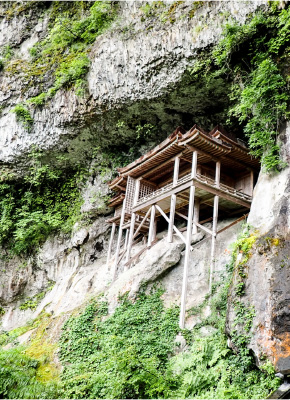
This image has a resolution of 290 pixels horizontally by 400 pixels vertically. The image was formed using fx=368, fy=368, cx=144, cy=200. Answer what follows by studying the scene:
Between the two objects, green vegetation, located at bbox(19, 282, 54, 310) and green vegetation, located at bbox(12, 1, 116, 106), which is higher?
green vegetation, located at bbox(12, 1, 116, 106)

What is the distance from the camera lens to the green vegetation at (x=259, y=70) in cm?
1289

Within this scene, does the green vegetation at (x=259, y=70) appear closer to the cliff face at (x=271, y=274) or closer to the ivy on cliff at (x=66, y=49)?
the cliff face at (x=271, y=274)

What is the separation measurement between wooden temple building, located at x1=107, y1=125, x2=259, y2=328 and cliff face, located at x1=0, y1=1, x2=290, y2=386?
→ 4.41 feet

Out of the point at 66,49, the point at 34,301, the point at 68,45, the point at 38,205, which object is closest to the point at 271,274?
the point at 34,301

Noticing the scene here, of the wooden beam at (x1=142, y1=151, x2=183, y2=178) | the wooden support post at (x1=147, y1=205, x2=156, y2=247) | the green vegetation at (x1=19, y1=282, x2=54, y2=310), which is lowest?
the green vegetation at (x1=19, y1=282, x2=54, y2=310)

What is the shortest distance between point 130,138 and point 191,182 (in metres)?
8.03

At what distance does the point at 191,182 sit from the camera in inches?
598

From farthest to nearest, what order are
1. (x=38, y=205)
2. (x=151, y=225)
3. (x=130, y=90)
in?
(x=38, y=205), (x=130, y=90), (x=151, y=225)

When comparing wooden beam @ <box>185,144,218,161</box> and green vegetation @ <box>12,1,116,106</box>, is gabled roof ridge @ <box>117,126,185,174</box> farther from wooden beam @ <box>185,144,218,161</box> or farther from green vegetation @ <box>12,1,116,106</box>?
green vegetation @ <box>12,1,116,106</box>

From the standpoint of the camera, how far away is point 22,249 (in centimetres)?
2484

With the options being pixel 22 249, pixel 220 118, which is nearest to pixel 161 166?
A: pixel 220 118

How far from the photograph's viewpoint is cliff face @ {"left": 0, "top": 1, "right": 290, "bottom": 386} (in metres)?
10.6

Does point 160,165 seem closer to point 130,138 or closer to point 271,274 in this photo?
point 130,138

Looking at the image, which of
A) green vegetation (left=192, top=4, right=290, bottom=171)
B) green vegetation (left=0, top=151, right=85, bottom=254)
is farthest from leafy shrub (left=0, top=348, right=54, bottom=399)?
green vegetation (left=0, top=151, right=85, bottom=254)
